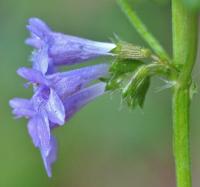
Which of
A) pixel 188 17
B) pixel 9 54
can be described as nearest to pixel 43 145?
pixel 188 17

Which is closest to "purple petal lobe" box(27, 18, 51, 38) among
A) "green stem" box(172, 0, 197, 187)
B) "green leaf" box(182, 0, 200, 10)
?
"green stem" box(172, 0, 197, 187)

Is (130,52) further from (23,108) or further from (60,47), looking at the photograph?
(23,108)

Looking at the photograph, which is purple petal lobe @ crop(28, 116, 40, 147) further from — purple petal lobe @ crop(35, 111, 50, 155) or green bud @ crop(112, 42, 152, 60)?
green bud @ crop(112, 42, 152, 60)

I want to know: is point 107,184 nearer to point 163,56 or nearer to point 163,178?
point 163,178

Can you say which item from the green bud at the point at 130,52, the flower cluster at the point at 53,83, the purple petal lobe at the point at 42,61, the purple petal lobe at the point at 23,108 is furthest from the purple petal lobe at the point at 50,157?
the green bud at the point at 130,52

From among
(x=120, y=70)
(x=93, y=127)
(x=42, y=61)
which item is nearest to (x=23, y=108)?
(x=42, y=61)

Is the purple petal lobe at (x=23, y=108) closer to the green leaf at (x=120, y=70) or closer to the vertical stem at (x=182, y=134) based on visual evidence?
the green leaf at (x=120, y=70)
